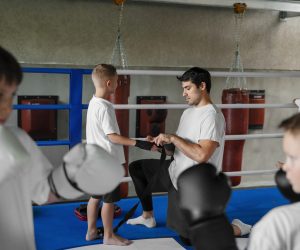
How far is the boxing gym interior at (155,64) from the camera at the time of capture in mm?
3420

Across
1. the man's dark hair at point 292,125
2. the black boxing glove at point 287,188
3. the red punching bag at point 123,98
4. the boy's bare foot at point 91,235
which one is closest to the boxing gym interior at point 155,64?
the red punching bag at point 123,98

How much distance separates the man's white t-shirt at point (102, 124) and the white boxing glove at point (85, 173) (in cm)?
120

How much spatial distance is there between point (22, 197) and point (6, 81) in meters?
0.34

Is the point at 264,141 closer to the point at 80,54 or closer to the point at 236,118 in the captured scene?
the point at 236,118

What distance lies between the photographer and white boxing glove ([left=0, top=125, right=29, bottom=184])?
3.24ft

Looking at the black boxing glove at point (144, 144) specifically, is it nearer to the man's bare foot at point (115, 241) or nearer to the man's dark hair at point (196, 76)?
the man's dark hair at point (196, 76)

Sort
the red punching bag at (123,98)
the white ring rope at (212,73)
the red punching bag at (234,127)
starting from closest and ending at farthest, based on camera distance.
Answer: the white ring rope at (212,73) → the red punching bag at (123,98) → the red punching bag at (234,127)

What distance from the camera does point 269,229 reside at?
104 cm

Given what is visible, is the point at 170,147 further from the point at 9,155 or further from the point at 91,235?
the point at 9,155

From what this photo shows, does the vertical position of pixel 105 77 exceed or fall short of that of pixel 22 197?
it exceeds it

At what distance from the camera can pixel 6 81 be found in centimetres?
107

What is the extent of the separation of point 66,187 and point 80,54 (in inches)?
122

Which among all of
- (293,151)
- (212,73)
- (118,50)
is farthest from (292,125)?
(118,50)

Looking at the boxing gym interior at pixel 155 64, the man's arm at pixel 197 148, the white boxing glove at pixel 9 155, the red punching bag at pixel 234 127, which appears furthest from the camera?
the red punching bag at pixel 234 127
